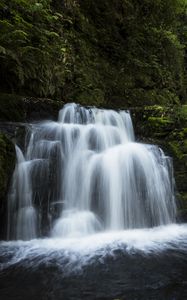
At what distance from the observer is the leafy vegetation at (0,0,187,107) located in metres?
9.02

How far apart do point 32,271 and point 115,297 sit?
128 cm

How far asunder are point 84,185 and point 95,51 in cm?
739

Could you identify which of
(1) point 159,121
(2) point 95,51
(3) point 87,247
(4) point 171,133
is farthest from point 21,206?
(2) point 95,51

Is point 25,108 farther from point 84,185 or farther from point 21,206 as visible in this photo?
point 21,206

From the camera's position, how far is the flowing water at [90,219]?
4.19 meters

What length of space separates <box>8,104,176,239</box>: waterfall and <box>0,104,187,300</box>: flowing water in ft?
0.06

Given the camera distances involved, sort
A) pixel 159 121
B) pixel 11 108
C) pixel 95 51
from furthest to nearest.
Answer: pixel 95 51, pixel 159 121, pixel 11 108

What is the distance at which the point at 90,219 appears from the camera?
634 cm

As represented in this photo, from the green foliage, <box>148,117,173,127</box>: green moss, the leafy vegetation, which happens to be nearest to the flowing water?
<box>148,117,173,127</box>: green moss

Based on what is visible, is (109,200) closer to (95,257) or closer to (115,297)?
(95,257)

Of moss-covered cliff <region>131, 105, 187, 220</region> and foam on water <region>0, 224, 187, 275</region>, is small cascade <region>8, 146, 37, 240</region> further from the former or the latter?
moss-covered cliff <region>131, 105, 187, 220</region>

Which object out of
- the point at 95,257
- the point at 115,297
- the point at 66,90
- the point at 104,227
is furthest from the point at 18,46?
the point at 115,297

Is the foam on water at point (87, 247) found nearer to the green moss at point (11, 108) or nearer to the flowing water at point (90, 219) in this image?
the flowing water at point (90, 219)

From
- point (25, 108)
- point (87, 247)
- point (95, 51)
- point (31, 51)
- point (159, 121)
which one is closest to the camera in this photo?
point (87, 247)
